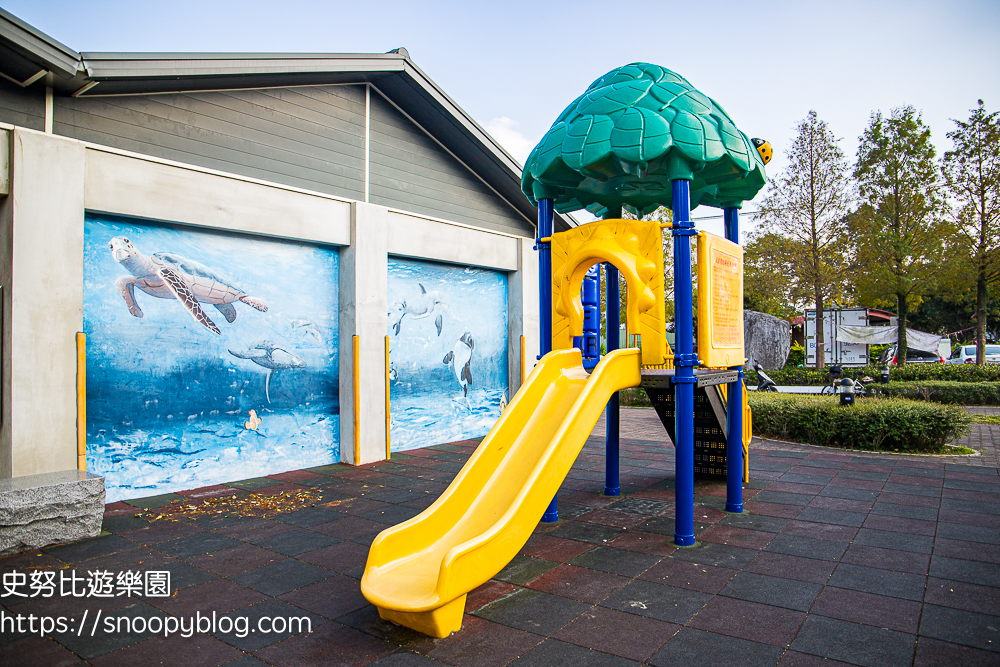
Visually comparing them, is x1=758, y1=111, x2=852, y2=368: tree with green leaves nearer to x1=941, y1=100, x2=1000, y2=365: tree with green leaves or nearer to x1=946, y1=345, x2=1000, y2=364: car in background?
x1=941, y1=100, x2=1000, y2=365: tree with green leaves

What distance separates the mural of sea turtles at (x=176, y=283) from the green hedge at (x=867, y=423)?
30.6 ft

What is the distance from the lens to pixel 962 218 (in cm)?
1916

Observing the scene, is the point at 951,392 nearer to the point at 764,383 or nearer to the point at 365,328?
the point at 764,383

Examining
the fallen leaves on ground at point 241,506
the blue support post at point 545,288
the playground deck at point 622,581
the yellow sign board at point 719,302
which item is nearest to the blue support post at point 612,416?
the playground deck at point 622,581

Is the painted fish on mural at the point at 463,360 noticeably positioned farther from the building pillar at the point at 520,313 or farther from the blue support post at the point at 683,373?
the blue support post at the point at 683,373

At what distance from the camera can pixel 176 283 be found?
7.42 meters

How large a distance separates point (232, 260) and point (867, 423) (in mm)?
10157

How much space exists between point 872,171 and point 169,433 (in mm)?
22026

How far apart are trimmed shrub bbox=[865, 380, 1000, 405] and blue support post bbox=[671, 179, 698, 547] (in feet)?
41.8

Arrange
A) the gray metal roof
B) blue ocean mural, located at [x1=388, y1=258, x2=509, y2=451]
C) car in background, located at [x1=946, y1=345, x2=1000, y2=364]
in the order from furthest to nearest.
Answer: car in background, located at [x1=946, y1=345, x2=1000, y2=364] → blue ocean mural, located at [x1=388, y1=258, x2=509, y2=451] → the gray metal roof

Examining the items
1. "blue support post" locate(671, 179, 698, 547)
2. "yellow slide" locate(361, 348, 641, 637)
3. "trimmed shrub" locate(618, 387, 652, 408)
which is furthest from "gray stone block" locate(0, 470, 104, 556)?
"trimmed shrub" locate(618, 387, 652, 408)

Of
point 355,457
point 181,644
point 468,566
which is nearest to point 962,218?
point 355,457

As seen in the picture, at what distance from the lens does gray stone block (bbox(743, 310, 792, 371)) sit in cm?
2381

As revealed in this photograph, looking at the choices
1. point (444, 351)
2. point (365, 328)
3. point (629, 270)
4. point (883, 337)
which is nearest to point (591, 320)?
point (629, 270)
